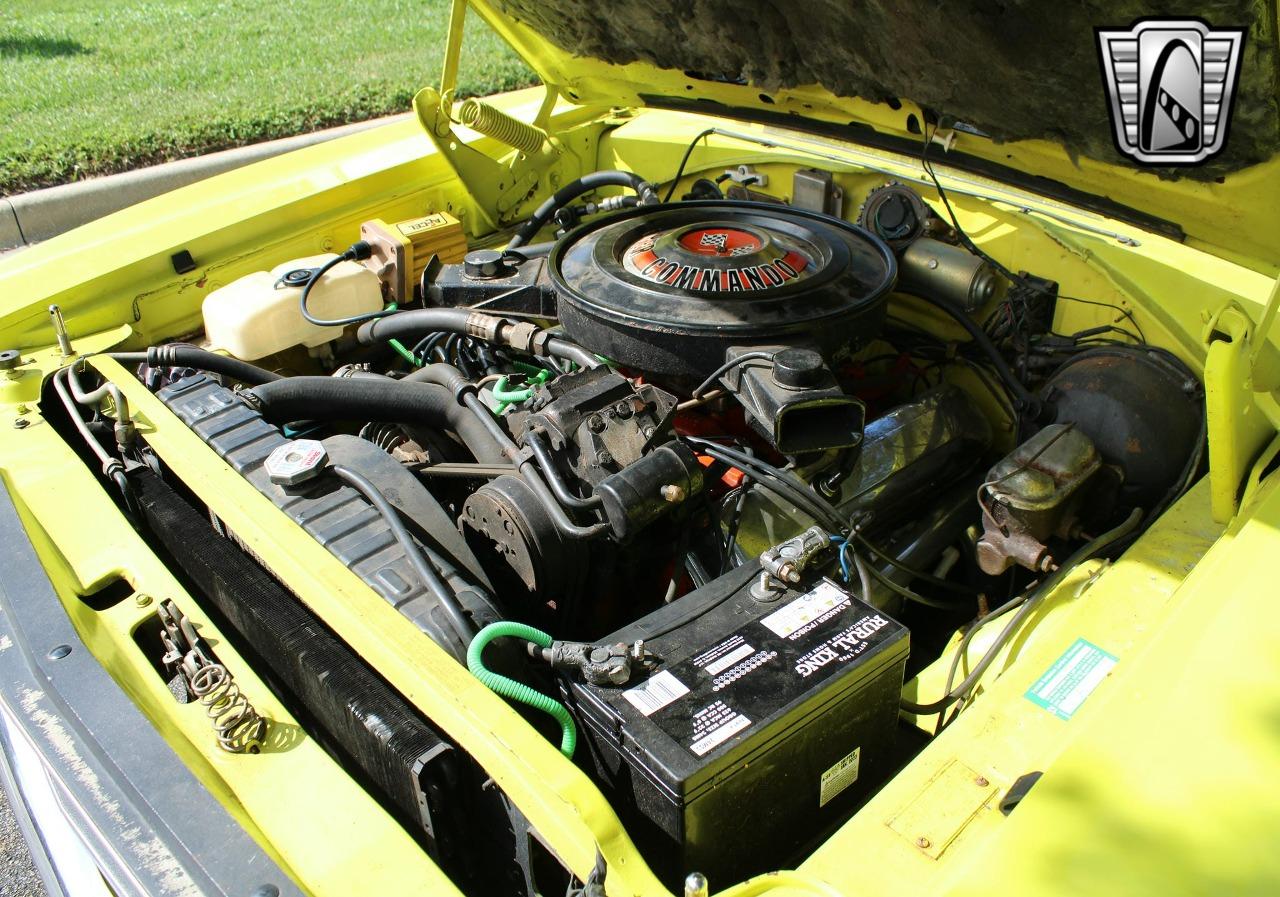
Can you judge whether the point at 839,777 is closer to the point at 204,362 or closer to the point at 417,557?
the point at 417,557

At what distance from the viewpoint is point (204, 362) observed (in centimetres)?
215

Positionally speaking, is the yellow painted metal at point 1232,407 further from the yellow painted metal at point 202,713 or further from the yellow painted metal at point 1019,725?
the yellow painted metal at point 202,713

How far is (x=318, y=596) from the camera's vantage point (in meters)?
1.43

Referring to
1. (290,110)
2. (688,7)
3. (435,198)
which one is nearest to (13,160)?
(290,110)

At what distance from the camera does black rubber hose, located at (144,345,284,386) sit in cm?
212

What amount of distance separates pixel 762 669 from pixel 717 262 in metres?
0.93

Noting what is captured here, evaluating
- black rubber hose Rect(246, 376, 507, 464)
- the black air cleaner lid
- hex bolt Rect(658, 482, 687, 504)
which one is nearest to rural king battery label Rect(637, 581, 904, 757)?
hex bolt Rect(658, 482, 687, 504)

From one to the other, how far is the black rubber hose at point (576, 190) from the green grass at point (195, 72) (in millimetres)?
4580

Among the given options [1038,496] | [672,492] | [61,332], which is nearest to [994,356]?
[1038,496]

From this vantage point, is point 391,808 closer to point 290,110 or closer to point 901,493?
point 901,493

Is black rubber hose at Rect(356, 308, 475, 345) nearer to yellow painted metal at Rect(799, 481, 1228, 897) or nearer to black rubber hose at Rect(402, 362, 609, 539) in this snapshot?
black rubber hose at Rect(402, 362, 609, 539)

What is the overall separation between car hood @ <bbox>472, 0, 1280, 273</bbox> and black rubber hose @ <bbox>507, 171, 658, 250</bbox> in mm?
276

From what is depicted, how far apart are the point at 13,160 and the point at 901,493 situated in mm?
6120

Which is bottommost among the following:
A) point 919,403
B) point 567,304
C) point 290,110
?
point 290,110
